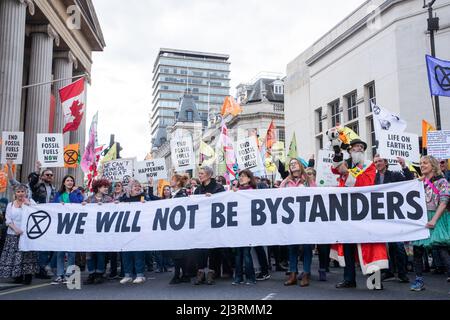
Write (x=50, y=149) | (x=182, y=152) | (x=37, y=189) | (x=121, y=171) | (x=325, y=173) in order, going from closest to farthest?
(x=37, y=189) → (x=325, y=173) → (x=50, y=149) → (x=182, y=152) → (x=121, y=171)

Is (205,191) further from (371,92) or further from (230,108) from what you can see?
(371,92)

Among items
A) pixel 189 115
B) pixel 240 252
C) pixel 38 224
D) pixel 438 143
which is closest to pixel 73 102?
pixel 38 224

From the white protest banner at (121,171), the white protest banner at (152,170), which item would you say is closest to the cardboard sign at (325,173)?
the white protest banner at (152,170)

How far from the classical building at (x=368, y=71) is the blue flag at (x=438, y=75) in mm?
10080

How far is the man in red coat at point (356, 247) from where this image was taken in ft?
22.6

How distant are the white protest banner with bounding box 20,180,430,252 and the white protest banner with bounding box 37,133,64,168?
13.7 ft

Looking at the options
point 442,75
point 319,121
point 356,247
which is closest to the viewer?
point 356,247

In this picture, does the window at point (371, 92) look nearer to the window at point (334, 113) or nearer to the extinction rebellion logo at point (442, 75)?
the window at point (334, 113)

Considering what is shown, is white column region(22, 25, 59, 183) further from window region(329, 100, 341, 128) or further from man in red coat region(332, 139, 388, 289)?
man in red coat region(332, 139, 388, 289)

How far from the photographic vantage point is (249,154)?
14547mm

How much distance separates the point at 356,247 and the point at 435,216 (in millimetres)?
1325

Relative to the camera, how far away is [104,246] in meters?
8.31

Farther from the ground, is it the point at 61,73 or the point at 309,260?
the point at 61,73

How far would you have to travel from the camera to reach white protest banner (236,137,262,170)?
14.5 meters
